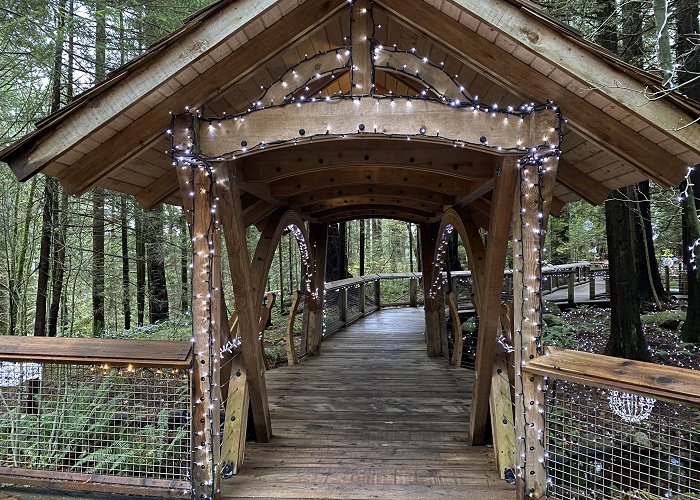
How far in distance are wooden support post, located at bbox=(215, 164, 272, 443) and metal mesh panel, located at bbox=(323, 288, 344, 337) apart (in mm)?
5262

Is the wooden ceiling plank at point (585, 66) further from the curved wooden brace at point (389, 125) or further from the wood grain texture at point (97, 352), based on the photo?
the wood grain texture at point (97, 352)

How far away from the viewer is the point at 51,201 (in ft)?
19.1

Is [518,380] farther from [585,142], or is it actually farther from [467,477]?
[585,142]

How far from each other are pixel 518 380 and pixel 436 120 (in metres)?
1.85

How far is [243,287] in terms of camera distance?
3422 millimetres

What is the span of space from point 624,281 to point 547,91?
494 centimetres

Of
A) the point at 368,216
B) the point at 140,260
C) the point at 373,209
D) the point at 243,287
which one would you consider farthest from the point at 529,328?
the point at 140,260

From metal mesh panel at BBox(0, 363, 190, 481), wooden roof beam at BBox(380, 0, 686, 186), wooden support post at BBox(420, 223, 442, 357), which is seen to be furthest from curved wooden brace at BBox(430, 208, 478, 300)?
metal mesh panel at BBox(0, 363, 190, 481)

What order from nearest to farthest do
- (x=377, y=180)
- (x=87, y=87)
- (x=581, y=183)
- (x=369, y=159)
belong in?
1. (x=581, y=183)
2. (x=369, y=159)
3. (x=377, y=180)
4. (x=87, y=87)

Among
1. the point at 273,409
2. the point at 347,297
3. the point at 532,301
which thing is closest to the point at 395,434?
the point at 273,409

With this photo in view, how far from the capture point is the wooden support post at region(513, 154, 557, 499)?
2.79 meters

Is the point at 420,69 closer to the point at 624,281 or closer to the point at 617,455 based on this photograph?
the point at 617,455

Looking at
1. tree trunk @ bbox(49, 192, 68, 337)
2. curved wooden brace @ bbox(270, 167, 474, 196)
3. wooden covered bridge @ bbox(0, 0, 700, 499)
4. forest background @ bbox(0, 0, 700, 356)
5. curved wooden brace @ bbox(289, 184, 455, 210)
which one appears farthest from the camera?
tree trunk @ bbox(49, 192, 68, 337)

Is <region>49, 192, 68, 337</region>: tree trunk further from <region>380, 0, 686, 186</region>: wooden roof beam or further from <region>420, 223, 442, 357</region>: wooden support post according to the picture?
<region>380, 0, 686, 186</region>: wooden roof beam
